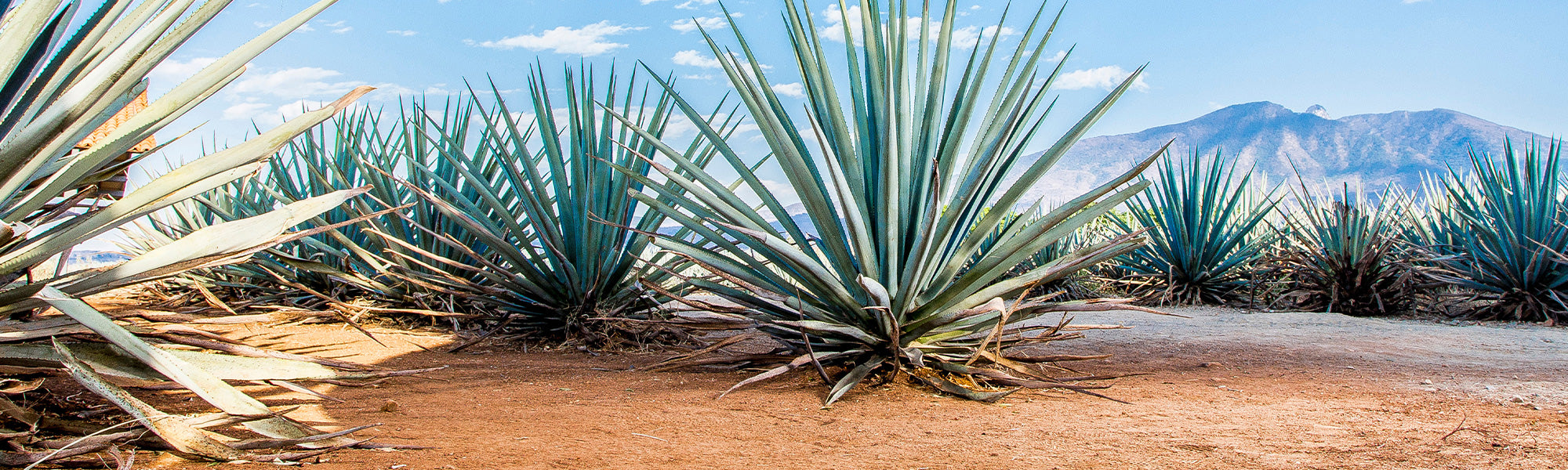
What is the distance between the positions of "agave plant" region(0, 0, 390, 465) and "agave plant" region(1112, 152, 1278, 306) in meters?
6.78

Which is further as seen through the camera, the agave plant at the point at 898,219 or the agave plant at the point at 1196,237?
the agave plant at the point at 1196,237

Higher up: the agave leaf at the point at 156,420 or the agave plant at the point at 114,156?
the agave plant at the point at 114,156

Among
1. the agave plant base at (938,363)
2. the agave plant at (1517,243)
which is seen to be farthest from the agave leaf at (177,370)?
the agave plant at (1517,243)

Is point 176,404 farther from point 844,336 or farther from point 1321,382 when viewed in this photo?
point 1321,382

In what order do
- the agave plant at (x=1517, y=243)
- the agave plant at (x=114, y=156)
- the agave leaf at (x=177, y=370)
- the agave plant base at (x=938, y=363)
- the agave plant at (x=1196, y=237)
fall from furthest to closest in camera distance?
the agave plant at (x=1196, y=237) < the agave plant at (x=1517, y=243) < the agave plant base at (x=938, y=363) < the agave plant at (x=114, y=156) < the agave leaf at (x=177, y=370)

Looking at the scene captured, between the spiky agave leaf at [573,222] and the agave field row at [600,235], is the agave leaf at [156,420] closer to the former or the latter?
the agave field row at [600,235]

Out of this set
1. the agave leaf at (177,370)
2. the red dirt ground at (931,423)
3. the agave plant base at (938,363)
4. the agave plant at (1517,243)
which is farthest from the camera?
the agave plant at (1517,243)

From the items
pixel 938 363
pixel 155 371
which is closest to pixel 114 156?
pixel 155 371

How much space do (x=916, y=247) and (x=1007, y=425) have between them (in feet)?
2.08

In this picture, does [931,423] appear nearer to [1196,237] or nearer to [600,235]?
[600,235]

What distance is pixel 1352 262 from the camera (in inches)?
253

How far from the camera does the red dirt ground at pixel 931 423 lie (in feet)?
5.69

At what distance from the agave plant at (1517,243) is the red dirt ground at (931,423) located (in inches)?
138

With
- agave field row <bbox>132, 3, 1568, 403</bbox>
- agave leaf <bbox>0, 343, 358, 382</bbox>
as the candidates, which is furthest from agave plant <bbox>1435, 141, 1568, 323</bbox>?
agave leaf <bbox>0, 343, 358, 382</bbox>
